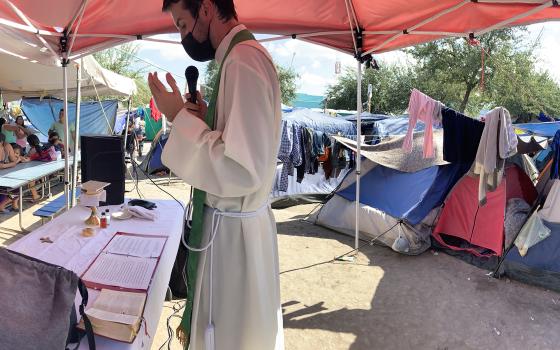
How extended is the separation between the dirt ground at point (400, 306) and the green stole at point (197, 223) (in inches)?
43.7

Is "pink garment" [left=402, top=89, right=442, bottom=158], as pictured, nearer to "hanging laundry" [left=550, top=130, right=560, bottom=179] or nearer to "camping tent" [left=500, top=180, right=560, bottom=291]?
"hanging laundry" [left=550, top=130, right=560, bottom=179]

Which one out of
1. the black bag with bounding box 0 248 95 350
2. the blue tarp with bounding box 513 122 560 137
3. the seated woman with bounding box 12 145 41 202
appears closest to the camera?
the black bag with bounding box 0 248 95 350

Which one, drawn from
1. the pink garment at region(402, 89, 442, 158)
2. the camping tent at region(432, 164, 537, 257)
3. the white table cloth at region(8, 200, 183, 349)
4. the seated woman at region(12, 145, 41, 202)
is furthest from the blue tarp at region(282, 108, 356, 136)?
the white table cloth at region(8, 200, 183, 349)

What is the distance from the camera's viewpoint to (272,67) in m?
1.33

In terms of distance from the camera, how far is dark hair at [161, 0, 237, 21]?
4.25 ft

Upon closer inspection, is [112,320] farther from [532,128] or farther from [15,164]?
[532,128]

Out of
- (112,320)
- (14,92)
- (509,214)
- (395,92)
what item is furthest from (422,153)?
(395,92)

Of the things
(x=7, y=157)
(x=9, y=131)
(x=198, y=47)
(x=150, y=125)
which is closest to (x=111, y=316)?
(x=198, y=47)

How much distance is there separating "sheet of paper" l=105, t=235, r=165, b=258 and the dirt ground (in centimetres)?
56

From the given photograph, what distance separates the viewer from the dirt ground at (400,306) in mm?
3270

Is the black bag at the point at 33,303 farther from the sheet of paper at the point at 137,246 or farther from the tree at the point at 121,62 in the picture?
the tree at the point at 121,62

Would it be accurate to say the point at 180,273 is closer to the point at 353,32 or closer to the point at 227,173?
the point at 227,173

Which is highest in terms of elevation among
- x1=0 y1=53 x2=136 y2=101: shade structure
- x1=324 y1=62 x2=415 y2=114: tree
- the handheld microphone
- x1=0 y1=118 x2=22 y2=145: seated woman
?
x1=324 y1=62 x2=415 y2=114: tree

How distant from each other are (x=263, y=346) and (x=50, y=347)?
2.56ft
